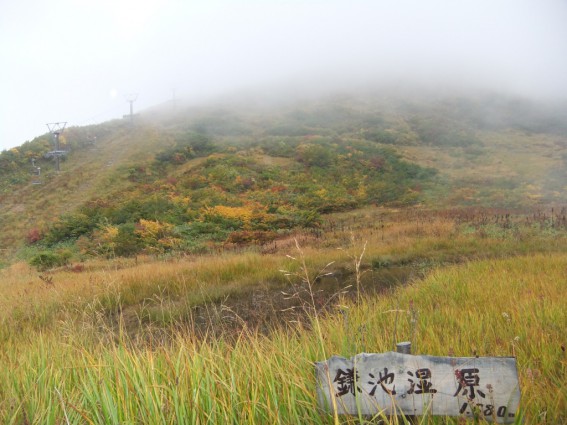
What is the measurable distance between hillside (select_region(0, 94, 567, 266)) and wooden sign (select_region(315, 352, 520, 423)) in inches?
396

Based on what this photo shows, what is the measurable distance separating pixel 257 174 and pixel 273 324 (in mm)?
24263

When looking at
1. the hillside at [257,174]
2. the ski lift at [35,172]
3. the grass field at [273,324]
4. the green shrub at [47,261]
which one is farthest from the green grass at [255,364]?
the ski lift at [35,172]

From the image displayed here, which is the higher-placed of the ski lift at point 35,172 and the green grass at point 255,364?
the ski lift at point 35,172

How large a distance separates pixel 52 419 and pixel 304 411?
1.23 m

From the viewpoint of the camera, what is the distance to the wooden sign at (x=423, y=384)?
1470 millimetres

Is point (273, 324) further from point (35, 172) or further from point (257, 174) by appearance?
point (35, 172)

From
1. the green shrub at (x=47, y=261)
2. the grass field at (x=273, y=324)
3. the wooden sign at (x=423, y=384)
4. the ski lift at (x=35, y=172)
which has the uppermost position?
the ski lift at (x=35, y=172)

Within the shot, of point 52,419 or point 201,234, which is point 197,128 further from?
point 52,419

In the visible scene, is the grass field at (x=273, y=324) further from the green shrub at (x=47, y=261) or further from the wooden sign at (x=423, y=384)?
the green shrub at (x=47, y=261)

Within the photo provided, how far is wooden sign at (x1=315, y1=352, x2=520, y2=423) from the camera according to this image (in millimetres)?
1470

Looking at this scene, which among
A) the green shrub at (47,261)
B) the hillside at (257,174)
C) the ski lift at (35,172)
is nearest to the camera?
the green shrub at (47,261)

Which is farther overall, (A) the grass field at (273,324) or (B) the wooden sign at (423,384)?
(A) the grass field at (273,324)

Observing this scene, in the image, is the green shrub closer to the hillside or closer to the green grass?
the hillside

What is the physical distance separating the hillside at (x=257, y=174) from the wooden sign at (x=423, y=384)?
33.0 ft
